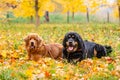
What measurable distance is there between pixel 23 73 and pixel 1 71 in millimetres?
491

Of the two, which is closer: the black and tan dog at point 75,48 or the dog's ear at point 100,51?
the black and tan dog at point 75,48

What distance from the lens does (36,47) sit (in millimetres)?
10141

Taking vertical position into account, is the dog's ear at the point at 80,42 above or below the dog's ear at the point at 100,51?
above

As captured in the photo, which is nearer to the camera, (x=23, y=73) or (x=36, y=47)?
(x=23, y=73)

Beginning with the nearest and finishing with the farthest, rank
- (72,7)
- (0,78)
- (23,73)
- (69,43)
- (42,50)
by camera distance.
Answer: (0,78), (23,73), (69,43), (42,50), (72,7)

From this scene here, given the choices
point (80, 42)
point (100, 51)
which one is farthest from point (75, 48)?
point (100, 51)

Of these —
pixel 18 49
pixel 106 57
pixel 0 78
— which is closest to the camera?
pixel 0 78

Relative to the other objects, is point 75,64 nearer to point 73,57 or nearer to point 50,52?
point 73,57

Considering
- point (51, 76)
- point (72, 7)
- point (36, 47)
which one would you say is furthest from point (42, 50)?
point (72, 7)

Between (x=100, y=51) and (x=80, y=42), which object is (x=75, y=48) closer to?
(x=80, y=42)

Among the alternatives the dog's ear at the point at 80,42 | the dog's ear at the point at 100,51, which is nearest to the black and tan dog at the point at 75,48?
the dog's ear at the point at 80,42

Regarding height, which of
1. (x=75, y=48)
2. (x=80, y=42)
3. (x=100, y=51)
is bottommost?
(x=100, y=51)

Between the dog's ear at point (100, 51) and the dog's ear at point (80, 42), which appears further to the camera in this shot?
the dog's ear at point (100, 51)

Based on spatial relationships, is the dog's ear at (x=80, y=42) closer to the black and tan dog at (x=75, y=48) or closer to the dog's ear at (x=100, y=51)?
the black and tan dog at (x=75, y=48)
